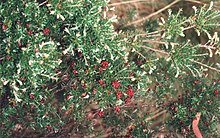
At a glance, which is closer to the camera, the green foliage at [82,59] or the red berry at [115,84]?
the green foliage at [82,59]

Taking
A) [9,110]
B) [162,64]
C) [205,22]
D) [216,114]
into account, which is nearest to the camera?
[205,22]

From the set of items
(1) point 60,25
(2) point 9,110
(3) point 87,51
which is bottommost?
(2) point 9,110

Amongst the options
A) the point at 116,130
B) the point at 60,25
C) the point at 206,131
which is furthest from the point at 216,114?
the point at 60,25

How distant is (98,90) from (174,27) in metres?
0.60

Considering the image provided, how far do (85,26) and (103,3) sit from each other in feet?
0.57

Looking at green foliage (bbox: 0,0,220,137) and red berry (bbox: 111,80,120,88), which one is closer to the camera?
green foliage (bbox: 0,0,220,137)

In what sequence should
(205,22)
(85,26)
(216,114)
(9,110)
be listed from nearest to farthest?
(85,26) < (205,22) < (9,110) < (216,114)

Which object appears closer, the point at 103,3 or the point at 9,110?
the point at 103,3

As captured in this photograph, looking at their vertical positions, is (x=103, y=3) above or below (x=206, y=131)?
above

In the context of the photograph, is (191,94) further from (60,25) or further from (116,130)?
(60,25)

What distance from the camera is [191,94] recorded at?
261cm

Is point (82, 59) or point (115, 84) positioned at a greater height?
point (82, 59)

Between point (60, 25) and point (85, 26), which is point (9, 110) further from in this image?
point (85, 26)

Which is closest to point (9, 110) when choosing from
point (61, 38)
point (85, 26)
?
point (61, 38)
